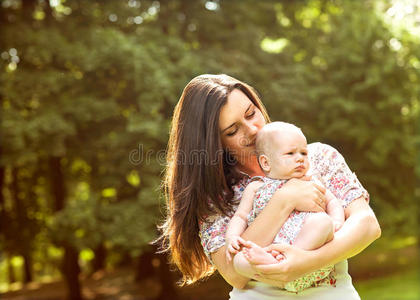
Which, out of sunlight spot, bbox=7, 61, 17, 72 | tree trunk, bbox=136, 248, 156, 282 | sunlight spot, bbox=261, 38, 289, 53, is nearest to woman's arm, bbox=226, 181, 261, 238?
sunlight spot, bbox=7, 61, 17, 72

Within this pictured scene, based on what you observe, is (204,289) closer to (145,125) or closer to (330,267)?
(145,125)

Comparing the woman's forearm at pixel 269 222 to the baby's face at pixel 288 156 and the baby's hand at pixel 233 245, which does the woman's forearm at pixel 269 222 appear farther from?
the baby's face at pixel 288 156

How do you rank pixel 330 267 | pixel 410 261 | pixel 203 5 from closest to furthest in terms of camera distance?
pixel 330 267, pixel 203 5, pixel 410 261

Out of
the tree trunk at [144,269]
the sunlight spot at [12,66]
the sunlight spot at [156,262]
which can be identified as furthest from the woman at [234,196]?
the tree trunk at [144,269]

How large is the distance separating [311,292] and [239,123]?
929 mm

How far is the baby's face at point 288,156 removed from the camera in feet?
7.95

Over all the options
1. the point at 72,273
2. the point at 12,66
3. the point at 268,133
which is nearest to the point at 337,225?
the point at 268,133

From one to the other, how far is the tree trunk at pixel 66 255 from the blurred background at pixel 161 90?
47 millimetres

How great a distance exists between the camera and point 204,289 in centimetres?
1471

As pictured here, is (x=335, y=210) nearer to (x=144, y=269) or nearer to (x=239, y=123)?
(x=239, y=123)

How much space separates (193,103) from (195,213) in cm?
59

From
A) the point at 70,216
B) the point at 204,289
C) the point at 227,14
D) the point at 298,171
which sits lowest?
the point at 204,289

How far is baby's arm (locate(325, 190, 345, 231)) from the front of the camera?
2.29 m

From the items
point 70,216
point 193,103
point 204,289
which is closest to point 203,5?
point 70,216
